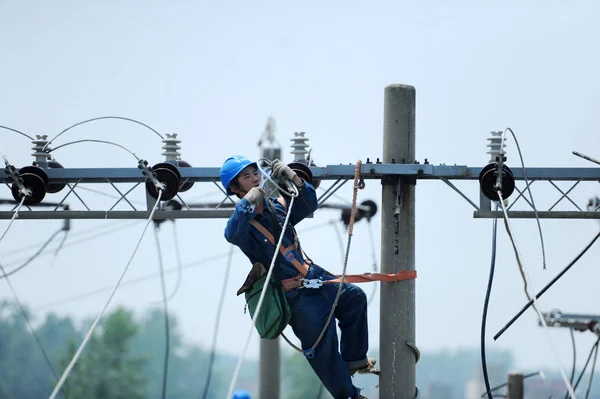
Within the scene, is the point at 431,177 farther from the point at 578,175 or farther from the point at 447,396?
the point at 447,396

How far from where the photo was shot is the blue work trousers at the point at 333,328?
30.4ft

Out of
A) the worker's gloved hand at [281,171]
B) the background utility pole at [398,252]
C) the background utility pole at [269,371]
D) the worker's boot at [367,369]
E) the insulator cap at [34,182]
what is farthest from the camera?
the background utility pole at [269,371]

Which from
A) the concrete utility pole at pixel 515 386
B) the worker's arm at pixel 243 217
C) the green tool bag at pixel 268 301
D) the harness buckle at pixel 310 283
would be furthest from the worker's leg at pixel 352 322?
the concrete utility pole at pixel 515 386

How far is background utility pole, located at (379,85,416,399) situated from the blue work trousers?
419 millimetres

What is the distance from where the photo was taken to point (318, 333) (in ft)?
30.5

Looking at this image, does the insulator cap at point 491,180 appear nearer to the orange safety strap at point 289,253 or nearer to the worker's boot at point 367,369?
the worker's boot at point 367,369

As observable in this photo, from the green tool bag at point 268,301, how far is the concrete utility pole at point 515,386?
8.86m

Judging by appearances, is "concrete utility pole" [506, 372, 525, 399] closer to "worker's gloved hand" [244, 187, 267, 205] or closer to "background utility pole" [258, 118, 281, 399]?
"background utility pole" [258, 118, 281, 399]

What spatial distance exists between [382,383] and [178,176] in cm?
320

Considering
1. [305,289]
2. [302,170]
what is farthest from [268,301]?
[302,170]

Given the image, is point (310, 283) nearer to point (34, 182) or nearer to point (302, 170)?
point (302, 170)

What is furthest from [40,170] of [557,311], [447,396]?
[447,396]

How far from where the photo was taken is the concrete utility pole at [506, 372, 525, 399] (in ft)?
57.0

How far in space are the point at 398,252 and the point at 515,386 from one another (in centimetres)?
811
